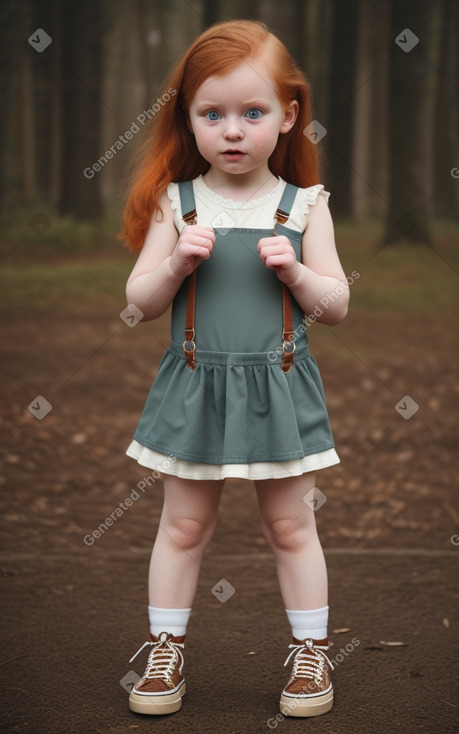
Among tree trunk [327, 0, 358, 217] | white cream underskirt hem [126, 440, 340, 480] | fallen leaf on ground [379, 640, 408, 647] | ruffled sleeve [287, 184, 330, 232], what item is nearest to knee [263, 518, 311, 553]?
white cream underskirt hem [126, 440, 340, 480]

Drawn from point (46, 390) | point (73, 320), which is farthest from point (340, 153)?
point (46, 390)

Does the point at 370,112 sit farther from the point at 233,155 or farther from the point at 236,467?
the point at 236,467

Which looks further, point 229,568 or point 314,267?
point 229,568

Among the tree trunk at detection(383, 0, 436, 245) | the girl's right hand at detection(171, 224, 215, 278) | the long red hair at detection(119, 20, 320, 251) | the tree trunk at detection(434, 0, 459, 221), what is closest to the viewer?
the girl's right hand at detection(171, 224, 215, 278)

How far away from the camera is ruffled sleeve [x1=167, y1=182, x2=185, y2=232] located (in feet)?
9.24

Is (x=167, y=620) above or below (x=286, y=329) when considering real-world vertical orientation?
below

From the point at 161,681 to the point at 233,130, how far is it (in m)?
1.58

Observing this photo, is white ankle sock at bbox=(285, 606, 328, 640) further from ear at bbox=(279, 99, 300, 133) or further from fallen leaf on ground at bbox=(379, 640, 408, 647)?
ear at bbox=(279, 99, 300, 133)

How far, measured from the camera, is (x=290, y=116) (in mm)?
2861

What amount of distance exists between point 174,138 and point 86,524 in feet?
7.12

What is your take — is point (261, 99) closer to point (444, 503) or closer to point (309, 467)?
point (309, 467)

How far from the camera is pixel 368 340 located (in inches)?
352

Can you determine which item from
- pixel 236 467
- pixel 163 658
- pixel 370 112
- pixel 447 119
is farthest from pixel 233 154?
pixel 370 112

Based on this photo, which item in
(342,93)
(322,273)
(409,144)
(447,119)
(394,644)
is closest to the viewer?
(322,273)
